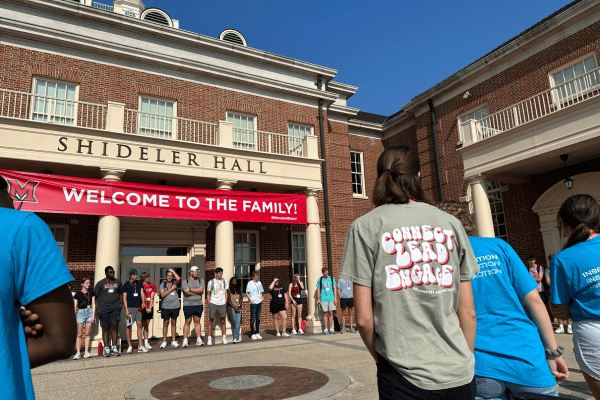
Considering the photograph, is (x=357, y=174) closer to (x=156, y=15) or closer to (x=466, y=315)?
(x=156, y=15)

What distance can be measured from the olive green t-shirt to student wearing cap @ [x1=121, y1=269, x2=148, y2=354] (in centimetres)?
922

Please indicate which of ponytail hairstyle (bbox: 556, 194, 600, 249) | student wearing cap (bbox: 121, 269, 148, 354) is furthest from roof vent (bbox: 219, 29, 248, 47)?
ponytail hairstyle (bbox: 556, 194, 600, 249)

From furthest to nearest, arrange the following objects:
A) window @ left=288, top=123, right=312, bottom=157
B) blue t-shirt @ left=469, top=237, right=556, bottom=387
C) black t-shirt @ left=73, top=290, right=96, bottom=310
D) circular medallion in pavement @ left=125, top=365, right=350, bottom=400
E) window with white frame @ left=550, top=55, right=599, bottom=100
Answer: window @ left=288, top=123, right=312, bottom=157, window with white frame @ left=550, top=55, right=599, bottom=100, black t-shirt @ left=73, top=290, right=96, bottom=310, circular medallion in pavement @ left=125, top=365, right=350, bottom=400, blue t-shirt @ left=469, top=237, right=556, bottom=387

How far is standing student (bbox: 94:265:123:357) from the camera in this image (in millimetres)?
9086

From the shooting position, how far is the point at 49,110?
38.1ft

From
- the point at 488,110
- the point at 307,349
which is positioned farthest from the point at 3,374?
the point at 488,110

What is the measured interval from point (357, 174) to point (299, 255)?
5.59 m

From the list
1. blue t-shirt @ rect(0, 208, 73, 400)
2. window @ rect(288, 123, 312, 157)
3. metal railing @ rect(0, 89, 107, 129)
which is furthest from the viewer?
window @ rect(288, 123, 312, 157)

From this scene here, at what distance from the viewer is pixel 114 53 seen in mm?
12797

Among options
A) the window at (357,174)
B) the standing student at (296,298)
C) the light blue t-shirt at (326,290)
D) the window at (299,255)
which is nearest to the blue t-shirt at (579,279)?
the light blue t-shirt at (326,290)

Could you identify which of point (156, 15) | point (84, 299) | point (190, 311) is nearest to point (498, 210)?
point (190, 311)

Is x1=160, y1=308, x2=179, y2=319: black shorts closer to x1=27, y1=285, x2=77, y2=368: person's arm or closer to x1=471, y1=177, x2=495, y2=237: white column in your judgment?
x1=471, y1=177, x2=495, y2=237: white column

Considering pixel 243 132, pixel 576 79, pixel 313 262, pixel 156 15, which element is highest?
pixel 156 15

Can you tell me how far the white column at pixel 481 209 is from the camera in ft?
42.4
